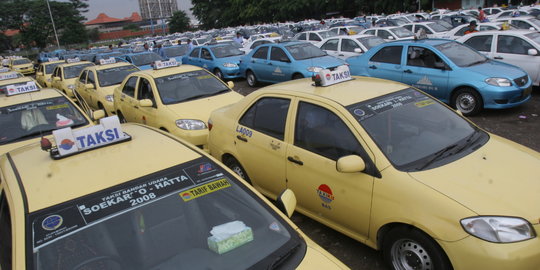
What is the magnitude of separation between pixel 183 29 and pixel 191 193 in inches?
3179

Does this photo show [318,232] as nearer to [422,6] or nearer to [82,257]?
[82,257]

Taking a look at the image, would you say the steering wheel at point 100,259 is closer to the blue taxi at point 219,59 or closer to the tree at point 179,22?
the blue taxi at point 219,59

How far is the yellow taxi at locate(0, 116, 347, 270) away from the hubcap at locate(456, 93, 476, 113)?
6.58 meters

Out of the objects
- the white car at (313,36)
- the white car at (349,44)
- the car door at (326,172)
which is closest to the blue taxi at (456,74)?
the white car at (349,44)

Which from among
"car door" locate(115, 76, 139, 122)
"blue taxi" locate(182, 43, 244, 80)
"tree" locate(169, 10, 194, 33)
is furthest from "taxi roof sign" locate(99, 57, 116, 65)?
"tree" locate(169, 10, 194, 33)

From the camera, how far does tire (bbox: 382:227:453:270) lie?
286 cm

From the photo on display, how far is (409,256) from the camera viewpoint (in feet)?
10.1

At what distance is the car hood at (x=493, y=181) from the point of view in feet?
9.05

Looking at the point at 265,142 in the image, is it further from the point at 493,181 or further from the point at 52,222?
the point at 52,222

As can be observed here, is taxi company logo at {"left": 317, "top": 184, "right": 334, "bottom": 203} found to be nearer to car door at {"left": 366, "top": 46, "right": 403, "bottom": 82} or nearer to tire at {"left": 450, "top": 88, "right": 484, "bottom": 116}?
tire at {"left": 450, "top": 88, "right": 484, "bottom": 116}

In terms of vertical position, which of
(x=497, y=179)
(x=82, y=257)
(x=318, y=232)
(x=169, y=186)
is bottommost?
(x=318, y=232)

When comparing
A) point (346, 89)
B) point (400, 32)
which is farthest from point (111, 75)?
point (400, 32)

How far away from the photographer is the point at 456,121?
3961mm

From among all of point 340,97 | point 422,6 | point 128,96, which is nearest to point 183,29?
point 422,6
